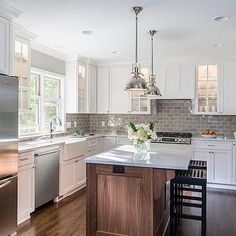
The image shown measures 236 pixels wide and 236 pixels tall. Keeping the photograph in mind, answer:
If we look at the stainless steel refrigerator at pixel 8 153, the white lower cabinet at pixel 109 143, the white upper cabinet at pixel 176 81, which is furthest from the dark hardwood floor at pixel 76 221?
the white upper cabinet at pixel 176 81

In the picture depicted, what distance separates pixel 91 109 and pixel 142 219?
3658mm

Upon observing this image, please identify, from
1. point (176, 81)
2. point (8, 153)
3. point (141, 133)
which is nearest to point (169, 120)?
point (176, 81)


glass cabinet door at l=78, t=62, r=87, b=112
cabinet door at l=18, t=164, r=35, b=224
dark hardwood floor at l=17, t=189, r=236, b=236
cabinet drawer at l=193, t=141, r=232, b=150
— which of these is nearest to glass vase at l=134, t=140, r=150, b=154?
dark hardwood floor at l=17, t=189, r=236, b=236

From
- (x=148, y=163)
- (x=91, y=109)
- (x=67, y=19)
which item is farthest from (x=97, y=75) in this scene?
(x=148, y=163)

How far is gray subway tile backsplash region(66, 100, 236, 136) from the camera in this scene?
5766 millimetres

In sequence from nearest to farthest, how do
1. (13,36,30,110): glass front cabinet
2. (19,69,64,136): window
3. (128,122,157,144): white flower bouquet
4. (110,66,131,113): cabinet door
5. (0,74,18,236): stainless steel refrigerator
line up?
(0,74,18,236): stainless steel refrigerator < (128,122,157,144): white flower bouquet < (13,36,30,110): glass front cabinet < (19,69,64,136): window < (110,66,131,113): cabinet door

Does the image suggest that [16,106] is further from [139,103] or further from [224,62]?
A: [224,62]

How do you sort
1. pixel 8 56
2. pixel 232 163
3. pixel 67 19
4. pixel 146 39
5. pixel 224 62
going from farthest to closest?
1. pixel 224 62
2. pixel 232 163
3. pixel 146 39
4. pixel 67 19
5. pixel 8 56

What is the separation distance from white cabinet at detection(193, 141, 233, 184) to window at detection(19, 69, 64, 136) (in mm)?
2793

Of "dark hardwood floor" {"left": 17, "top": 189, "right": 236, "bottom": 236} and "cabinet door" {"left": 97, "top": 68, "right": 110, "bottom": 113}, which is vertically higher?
"cabinet door" {"left": 97, "top": 68, "right": 110, "bottom": 113}

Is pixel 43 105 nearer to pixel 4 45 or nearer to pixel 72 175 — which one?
pixel 72 175

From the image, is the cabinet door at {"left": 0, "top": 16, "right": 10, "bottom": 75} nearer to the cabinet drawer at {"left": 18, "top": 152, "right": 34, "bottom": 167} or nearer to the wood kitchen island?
the cabinet drawer at {"left": 18, "top": 152, "right": 34, "bottom": 167}

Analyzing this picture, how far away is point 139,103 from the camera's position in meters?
6.09

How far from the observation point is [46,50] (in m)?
4.82
